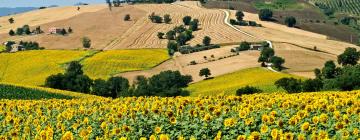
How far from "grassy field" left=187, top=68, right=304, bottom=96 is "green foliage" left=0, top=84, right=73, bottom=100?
42221 mm

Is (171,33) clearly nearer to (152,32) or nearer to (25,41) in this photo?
(152,32)

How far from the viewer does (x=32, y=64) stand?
143 m

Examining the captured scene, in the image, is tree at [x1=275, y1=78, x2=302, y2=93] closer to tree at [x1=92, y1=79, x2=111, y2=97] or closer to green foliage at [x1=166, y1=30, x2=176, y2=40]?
tree at [x1=92, y1=79, x2=111, y2=97]

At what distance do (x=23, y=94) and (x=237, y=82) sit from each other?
59192 mm

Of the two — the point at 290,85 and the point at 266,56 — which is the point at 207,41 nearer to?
the point at 266,56

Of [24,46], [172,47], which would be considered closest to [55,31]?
[24,46]

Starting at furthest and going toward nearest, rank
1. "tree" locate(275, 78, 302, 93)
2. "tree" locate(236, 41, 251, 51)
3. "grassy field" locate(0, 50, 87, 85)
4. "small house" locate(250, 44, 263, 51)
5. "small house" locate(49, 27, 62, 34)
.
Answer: "small house" locate(49, 27, 62, 34) → "small house" locate(250, 44, 263, 51) → "tree" locate(236, 41, 251, 51) → "grassy field" locate(0, 50, 87, 85) → "tree" locate(275, 78, 302, 93)

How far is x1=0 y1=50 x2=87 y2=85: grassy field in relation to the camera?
429 feet

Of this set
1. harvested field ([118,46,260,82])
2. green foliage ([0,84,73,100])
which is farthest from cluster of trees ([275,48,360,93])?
green foliage ([0,84,73,100])

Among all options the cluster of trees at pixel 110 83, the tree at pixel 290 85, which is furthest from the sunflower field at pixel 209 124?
the cluster of trees at pixel 110 83

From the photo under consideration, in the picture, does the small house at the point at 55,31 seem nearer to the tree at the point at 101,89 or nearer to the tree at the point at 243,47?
the tree at the point at 243,47

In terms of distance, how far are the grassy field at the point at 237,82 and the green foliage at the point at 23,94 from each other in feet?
139

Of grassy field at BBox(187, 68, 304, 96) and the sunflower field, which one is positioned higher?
the sunflower field

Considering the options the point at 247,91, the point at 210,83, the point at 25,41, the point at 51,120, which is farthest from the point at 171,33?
the point at 51,120
